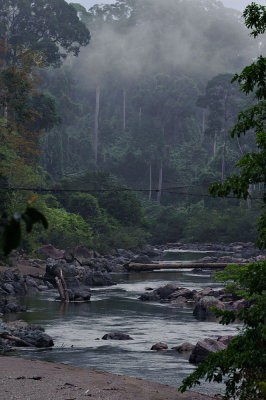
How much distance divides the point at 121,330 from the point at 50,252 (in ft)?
66.7

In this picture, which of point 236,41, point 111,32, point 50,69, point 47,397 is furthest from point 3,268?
point 236,41

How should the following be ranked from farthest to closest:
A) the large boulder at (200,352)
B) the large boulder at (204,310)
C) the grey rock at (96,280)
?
the grey rock at (96,280)
the large boulder at (204,310)
the large boulder at (200,352)

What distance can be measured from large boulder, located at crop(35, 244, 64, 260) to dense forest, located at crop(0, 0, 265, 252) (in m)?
0.88

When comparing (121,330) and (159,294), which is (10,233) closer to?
(121,330)

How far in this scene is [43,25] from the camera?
2559 inches

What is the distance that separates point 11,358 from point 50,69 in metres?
83.4

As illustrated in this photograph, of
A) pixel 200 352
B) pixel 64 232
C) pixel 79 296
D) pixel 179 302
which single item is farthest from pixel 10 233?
pixel 64 232

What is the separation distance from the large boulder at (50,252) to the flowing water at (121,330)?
403 inches

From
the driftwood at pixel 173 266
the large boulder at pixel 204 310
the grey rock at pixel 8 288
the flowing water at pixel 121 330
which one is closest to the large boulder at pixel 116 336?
the flowing water at pixel 121 330

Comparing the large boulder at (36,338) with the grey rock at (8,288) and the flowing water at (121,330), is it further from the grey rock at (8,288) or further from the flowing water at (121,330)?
the grey rock at (8,288)

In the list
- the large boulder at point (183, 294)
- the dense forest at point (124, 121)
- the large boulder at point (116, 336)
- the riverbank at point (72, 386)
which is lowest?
the large boulder at point (183, 294)

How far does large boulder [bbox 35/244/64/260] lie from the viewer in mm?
36156

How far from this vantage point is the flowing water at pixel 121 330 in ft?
41.2

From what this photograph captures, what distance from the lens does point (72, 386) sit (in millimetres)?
10406
